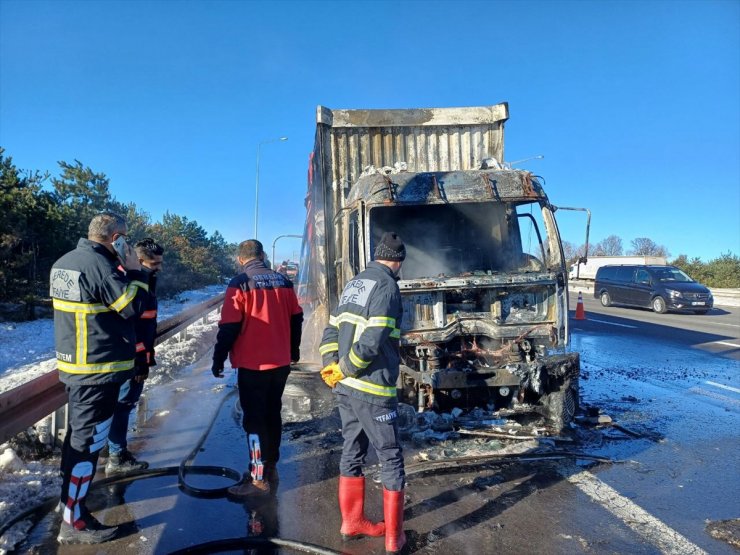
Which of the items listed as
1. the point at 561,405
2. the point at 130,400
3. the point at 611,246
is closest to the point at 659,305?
the point at 561,405

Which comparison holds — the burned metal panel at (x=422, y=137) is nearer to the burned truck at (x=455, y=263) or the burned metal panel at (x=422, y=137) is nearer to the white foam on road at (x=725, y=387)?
the burned truck at (x=455, y=263)

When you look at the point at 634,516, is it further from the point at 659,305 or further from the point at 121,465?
the point at 659,305

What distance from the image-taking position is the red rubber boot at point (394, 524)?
307 cm

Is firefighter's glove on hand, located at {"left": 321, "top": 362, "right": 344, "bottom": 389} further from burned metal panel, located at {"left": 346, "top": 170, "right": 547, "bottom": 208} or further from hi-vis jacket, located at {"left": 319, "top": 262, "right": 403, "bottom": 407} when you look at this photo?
burned metal panel, located at {"left": 346, "top": 170, "right": 547, "bottom": 208}

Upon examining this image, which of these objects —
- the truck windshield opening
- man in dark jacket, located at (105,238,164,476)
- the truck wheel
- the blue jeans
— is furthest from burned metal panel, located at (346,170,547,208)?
the blue jeans

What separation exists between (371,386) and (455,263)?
360 cm

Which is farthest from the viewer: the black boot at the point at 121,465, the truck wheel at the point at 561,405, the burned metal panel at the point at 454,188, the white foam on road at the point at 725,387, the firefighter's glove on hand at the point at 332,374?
the white foam on road at the point at 725,387

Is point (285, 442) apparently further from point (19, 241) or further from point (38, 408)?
point (19, 241)

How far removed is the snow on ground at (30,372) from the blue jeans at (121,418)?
437mm

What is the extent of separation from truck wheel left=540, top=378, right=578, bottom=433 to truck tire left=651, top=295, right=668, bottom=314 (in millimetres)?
14798

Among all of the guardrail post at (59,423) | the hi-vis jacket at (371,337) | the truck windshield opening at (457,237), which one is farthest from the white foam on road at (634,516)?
the guardrail post at (59,423)

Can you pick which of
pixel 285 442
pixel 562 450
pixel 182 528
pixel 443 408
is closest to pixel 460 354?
pixel 443 408

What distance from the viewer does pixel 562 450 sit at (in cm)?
473

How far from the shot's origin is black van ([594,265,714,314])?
17516mm
